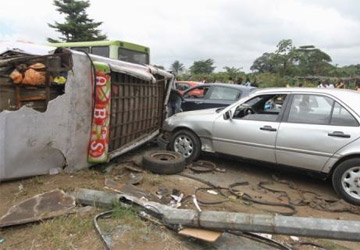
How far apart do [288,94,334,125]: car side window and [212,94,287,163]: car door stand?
0.76ft

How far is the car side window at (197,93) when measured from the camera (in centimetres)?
994

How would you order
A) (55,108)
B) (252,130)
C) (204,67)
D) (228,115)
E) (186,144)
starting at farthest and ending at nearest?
(204,67), (186,144), (228,115), (252,130), (55,108)


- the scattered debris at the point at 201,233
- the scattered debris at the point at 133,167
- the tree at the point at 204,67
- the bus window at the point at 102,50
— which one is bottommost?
the scattered debris at the point at 133,167

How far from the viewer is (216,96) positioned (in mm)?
9398

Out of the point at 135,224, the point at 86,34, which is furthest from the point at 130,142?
the point at 86,34

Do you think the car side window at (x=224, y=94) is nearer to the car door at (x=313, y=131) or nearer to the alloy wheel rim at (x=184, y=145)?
the alloy wheel rim at (x=184, y=145)

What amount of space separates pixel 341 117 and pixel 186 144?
114 inches

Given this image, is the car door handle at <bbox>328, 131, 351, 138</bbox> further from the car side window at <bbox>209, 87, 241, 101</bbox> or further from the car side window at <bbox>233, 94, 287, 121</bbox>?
the car side window at <bbox>209, 87, 241, 101</bbox>

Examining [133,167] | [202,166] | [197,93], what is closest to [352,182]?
[202,166]

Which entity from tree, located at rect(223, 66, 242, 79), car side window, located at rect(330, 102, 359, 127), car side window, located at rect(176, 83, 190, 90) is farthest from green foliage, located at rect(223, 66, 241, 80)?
car side window, located at rect(330, 102, 359, 127)

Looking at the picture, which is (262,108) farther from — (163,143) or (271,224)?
(271,224)

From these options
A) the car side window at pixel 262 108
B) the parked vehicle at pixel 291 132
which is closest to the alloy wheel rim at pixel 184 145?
the parked vehicle at pixel 291 132

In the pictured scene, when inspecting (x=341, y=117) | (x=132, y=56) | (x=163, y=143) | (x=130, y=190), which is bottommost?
(x=130, y=190)

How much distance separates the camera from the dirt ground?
3.24m
